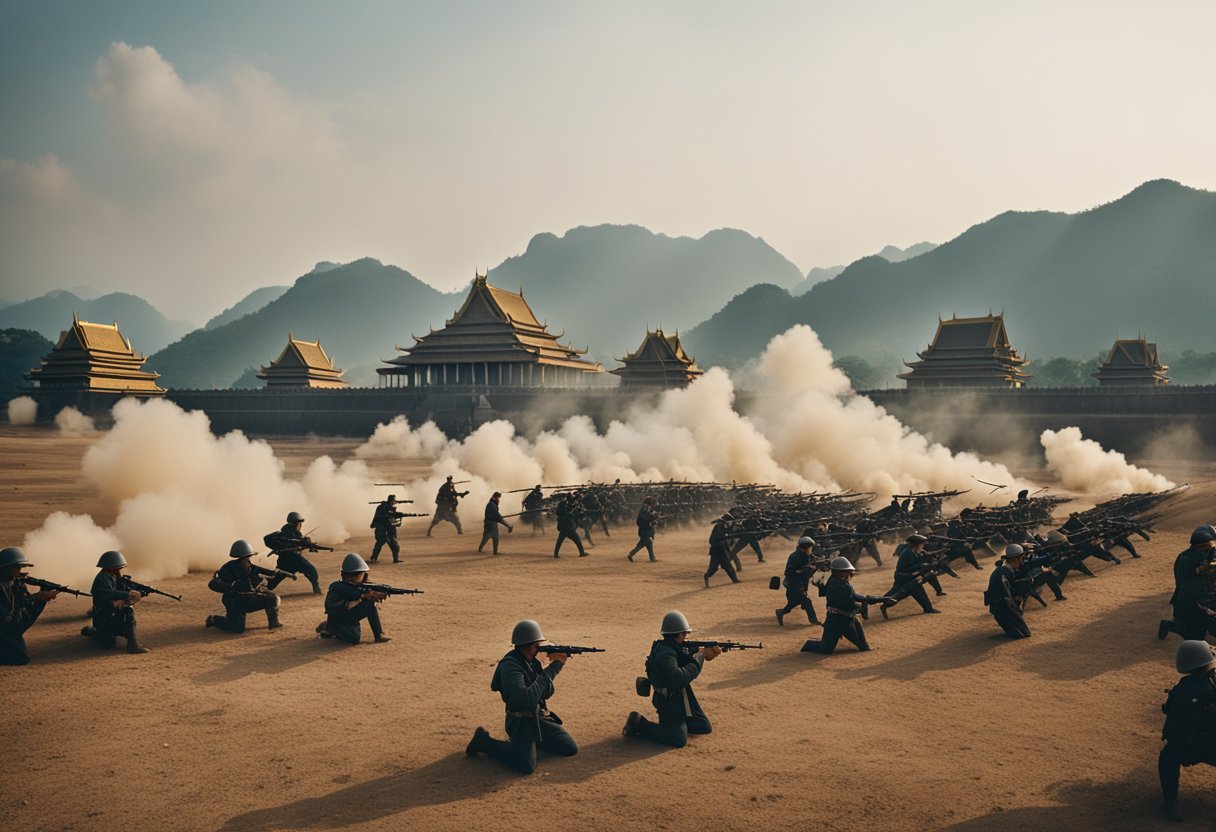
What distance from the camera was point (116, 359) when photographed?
2763 inches

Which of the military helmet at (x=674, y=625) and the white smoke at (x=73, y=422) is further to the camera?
the white smoke at (x=73, y=422)

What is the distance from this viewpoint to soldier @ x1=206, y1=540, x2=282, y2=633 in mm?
14039

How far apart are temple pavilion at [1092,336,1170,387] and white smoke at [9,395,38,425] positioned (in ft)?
270

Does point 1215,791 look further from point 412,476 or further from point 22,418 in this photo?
point 22,418

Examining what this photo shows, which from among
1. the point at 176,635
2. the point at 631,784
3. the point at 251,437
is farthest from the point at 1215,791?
the point at 251,437

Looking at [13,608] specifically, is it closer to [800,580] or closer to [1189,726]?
[800,580]

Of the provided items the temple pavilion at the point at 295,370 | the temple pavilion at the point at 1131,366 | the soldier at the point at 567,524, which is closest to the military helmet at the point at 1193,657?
the soldier at the point at 567,524

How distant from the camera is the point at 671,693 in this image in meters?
9.08

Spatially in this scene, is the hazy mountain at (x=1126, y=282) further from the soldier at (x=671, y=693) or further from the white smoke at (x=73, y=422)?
the soldier at (x=671, y=693)

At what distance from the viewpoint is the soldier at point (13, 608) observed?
11.7 m

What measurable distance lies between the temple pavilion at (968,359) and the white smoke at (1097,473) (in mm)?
18141

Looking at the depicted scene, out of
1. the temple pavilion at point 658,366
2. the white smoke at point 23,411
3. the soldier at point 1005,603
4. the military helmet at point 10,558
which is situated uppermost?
the temple pavilion at point 658,366

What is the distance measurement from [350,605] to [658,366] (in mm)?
54097

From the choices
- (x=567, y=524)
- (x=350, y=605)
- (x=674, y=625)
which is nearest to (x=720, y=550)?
(x=567, y=524)
